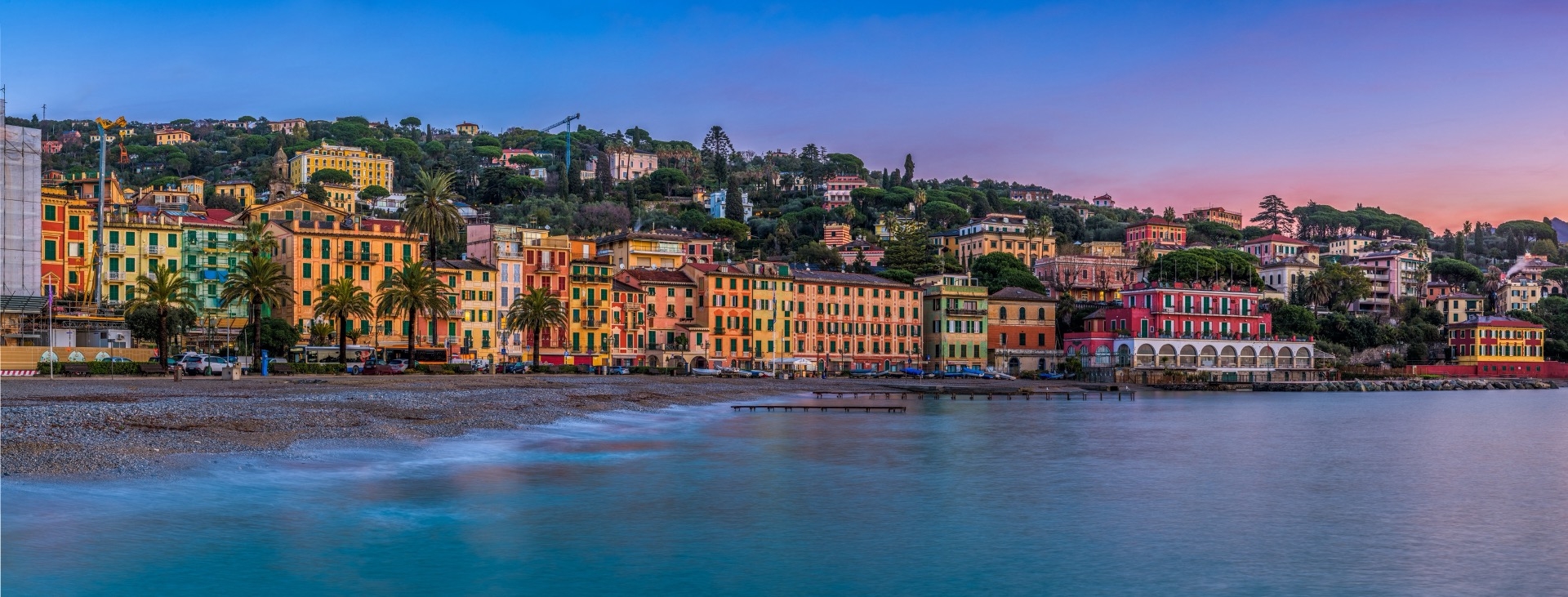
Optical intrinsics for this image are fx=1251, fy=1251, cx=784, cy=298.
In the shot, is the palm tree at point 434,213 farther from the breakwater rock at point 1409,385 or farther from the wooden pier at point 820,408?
the breakwater rock at point 1409,385

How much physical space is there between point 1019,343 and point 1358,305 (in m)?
80.0

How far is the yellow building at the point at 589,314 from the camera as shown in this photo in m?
111

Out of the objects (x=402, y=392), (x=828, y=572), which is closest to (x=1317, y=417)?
(x=402, y=392)

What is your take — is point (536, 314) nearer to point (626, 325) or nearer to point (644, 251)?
point (626, 325)

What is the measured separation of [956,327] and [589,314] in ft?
135

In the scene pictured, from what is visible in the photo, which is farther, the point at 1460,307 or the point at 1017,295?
the point at 1460,307

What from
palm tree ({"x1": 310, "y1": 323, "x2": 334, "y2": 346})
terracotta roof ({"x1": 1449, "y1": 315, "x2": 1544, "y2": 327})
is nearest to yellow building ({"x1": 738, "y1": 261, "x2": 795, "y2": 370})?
palm tree ({"x1": 310, "y1": 323, "x2": 334, "y2": 346})

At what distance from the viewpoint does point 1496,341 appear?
529 ft

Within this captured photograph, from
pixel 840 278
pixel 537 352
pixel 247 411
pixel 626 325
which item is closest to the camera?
pixel 247 411

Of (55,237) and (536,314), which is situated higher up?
(55,237)

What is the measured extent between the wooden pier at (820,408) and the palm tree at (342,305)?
29350 millimetres

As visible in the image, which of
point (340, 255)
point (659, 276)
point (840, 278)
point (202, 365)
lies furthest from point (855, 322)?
point (202, 365)

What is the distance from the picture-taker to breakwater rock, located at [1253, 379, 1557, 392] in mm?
126562

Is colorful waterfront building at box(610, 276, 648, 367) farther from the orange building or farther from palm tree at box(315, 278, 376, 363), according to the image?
palm tree at box(315, 278, 376, 363)
